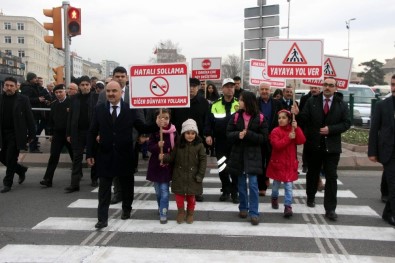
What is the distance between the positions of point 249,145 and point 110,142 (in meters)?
1.93

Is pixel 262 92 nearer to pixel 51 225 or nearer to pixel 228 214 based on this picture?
pixel 228 214

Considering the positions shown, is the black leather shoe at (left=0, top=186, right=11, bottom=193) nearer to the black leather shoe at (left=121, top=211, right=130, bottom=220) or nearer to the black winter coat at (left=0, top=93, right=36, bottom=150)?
the black winter coat at (left=0, top=93, right=36, bottom=150)

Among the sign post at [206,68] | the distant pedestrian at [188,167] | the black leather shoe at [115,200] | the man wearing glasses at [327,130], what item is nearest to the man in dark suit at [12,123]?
the black leather shoe at [115,200]

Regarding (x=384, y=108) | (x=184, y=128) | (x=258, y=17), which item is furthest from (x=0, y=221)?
(x=258, y=17)

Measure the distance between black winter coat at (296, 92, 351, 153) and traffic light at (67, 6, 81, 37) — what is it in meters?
6.65

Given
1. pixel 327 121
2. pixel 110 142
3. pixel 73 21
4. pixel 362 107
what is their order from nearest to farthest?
pixel 110 142, pixel 327 121, pixel 73 21, pixel 362 107

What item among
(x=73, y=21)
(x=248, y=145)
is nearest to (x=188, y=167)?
(x=248, y=145)

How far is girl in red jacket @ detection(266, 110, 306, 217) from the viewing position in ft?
21.0

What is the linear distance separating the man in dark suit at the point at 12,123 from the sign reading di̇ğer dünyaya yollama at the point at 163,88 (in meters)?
3.03

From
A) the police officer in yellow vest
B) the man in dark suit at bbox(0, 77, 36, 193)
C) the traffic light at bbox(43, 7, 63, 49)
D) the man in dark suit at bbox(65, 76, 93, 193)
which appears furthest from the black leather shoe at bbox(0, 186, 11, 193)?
the traffic light at bbox(43, 7, 63, 49)

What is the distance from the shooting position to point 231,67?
258 ft

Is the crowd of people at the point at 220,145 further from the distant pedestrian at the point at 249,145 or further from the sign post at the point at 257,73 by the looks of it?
the sign post at the point at 257,73

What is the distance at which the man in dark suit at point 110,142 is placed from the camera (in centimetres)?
583

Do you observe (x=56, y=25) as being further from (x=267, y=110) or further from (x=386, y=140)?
(x=386, y=140)
